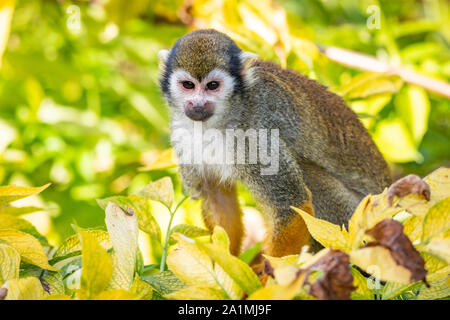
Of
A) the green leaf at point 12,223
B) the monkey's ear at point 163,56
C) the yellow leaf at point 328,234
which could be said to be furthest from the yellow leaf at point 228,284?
the monkey's ear at point 163,56

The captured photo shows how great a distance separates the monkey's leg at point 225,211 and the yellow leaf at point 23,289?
1.68 meters

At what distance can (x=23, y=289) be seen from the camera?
1.21 meters

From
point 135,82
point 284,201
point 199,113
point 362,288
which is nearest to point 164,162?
point 199,113

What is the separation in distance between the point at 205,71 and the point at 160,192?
95 centimetres

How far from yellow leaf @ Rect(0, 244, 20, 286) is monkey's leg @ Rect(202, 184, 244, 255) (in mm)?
1567

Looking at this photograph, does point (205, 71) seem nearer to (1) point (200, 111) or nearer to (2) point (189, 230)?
(1) point (200, 111)

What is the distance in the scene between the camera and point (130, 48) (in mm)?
4461

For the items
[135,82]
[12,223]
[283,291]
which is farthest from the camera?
[135,82]

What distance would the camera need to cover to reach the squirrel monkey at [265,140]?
259 centimetres

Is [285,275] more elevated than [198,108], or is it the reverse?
[198,108]

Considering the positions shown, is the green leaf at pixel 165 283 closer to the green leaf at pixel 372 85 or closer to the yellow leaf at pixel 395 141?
the green leaf at pixel 372 85
